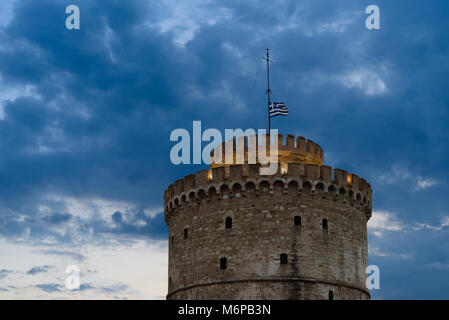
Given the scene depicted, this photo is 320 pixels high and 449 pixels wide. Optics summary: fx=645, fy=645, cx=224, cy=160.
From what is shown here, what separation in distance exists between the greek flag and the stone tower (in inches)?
138

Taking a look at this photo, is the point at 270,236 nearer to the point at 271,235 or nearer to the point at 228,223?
the point at 271,235

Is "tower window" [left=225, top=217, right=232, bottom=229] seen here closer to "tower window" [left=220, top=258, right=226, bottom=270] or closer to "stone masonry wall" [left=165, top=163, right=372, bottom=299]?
"stone masonry wall" [left=165, top=163, right=372, bottom=299]

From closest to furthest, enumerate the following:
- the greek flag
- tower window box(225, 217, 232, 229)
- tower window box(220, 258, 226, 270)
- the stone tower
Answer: the stone tower
tower window box(220, 258, 226, 270)
tower window box(225, 217, 232, 229)
the greek flag

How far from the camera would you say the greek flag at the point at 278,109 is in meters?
39.6

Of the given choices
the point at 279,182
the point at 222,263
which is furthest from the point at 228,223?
the point at 279,182

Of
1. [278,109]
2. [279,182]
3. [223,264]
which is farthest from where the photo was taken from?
[278,109]

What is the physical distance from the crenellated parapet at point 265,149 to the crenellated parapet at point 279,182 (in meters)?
2.34

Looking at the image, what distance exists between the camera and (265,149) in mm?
38938

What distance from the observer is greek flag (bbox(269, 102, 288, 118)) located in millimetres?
39594

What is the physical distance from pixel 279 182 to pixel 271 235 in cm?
303

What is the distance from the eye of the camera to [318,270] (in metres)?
35.3

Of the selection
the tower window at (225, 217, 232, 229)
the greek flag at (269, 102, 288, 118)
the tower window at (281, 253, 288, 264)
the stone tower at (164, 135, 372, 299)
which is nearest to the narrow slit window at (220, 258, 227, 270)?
the stone tower at (164, 135, 372, 299)

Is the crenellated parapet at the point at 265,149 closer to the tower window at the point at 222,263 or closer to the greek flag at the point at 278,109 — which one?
→ the greek flag at the point at 278,109
